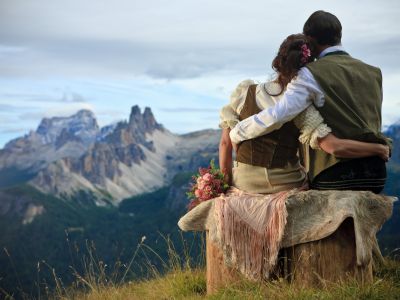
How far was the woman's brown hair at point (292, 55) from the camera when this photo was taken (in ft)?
21.0

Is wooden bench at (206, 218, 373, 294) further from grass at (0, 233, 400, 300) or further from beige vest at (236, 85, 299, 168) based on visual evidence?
beige vest at (236, 85, 299, 168)

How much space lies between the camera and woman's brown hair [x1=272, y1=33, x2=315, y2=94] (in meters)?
6.40

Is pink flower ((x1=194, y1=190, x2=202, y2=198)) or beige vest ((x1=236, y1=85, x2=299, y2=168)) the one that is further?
pink flower ((x1=194, y1=190, x2=202, y2=198))

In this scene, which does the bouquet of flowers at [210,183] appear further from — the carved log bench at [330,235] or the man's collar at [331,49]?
the man's collar at [331,49]

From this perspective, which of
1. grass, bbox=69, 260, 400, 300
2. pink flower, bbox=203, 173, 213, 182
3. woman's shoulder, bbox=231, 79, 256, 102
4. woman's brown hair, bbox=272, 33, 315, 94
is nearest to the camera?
grass, bbox=69, 260, 400, 300

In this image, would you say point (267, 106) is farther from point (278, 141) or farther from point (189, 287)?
point (189, 287)

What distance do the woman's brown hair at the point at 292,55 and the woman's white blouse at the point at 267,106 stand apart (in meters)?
0.29

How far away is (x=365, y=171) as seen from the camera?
6.75 metres

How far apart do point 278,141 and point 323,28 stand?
1218 mm

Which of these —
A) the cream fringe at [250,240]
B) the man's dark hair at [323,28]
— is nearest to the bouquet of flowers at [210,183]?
the cream fringe at [250,240]

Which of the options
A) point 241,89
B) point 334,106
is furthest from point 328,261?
point 241,89

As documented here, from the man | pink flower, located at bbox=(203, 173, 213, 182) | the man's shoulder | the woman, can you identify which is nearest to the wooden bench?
the man

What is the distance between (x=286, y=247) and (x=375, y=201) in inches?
40.2

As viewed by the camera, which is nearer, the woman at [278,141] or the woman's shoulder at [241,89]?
the woman at [278,141]
